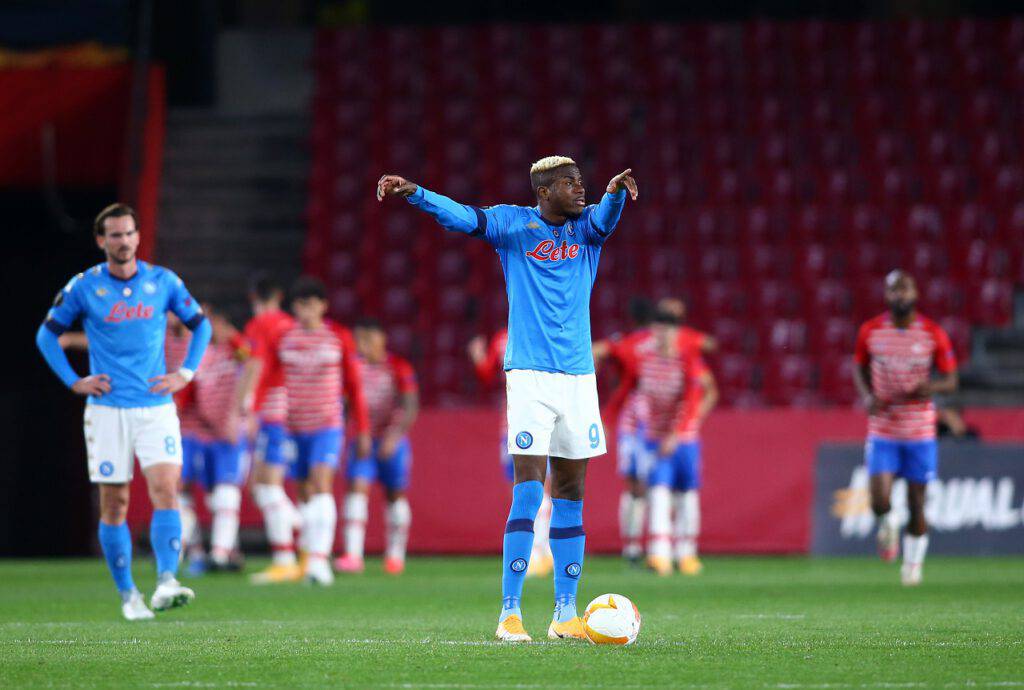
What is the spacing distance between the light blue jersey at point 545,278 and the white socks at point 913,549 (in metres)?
5.45

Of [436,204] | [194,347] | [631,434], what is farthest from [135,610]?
[631,434]

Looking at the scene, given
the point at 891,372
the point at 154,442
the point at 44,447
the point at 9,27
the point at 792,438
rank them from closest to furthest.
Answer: the point at 154,442, the point at 891,372, the point at 792,438, the point at 44,447, the point at 9,27

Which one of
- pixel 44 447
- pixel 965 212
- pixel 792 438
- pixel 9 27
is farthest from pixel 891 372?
pixel 9 27

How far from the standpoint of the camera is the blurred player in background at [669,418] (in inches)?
547

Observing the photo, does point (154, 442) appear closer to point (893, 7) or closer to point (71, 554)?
point (71, 554)

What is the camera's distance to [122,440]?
8656mm

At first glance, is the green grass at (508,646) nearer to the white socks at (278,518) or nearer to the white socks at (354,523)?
the white socks at (278,518)

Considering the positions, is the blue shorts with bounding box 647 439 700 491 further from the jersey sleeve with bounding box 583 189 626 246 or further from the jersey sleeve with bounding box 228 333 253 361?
the jersey sleeve with bounding box 583 189 626 246

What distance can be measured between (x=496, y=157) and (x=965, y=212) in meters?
5.91

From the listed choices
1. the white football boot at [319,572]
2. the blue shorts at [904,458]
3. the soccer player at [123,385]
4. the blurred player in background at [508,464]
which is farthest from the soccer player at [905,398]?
the soccer player at [123,385]

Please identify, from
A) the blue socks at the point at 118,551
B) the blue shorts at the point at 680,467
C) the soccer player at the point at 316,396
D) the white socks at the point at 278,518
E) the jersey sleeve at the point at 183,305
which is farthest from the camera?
the blue shorts at the point at 680,467

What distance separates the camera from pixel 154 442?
8688 millimetres

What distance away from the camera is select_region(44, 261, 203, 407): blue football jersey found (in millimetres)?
8656

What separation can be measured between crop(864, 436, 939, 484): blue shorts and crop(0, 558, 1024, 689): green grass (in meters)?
0.84
